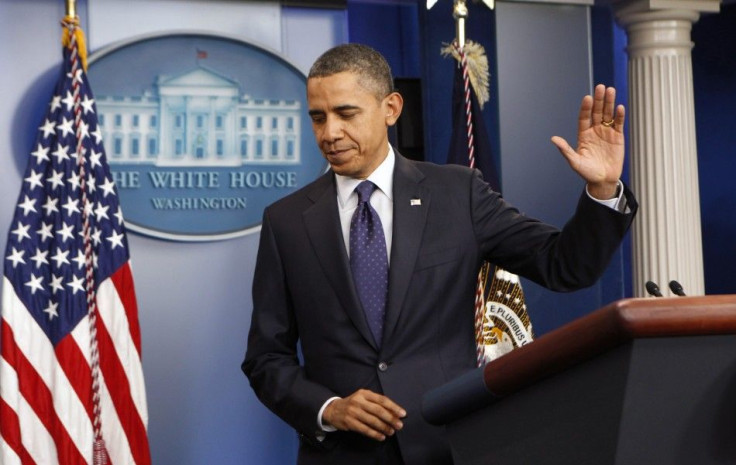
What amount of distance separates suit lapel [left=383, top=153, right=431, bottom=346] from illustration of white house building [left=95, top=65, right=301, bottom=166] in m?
1.94

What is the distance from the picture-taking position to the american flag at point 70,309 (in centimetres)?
356

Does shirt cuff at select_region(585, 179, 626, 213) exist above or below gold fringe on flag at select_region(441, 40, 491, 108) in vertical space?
below

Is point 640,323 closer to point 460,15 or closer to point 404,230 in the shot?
point 404,230

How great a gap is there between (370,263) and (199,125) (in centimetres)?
210

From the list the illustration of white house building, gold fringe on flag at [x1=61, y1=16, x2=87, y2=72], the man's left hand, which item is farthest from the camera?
the illustration of white house building

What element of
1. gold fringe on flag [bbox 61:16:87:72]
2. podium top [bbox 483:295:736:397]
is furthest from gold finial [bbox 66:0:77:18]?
podium top [bbox 483:295:736:397]

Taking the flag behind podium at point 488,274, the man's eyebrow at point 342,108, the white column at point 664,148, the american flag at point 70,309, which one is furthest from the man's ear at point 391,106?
the white column at point 664,148

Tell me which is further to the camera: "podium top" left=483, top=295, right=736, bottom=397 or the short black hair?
the short black hair

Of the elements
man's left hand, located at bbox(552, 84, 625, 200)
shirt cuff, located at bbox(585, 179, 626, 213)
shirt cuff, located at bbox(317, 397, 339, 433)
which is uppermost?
man's left hand, located at bbox(552, 84, 625, 200)

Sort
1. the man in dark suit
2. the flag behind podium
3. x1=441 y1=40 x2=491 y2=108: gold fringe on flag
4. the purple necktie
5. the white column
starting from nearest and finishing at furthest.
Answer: the man in dark suit
the purple necktie
the flag behind podium
x1=441 y1=40 x2=491 y2=108: gold fringe on flag
the white column

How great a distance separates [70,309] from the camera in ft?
11.9

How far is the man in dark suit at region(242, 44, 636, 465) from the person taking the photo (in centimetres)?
204

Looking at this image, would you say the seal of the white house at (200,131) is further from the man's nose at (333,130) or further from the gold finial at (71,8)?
the man's nose at (333,130)

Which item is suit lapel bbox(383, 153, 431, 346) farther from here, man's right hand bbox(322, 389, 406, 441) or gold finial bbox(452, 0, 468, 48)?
gold finial bbox(452, 0, 468, 48)
